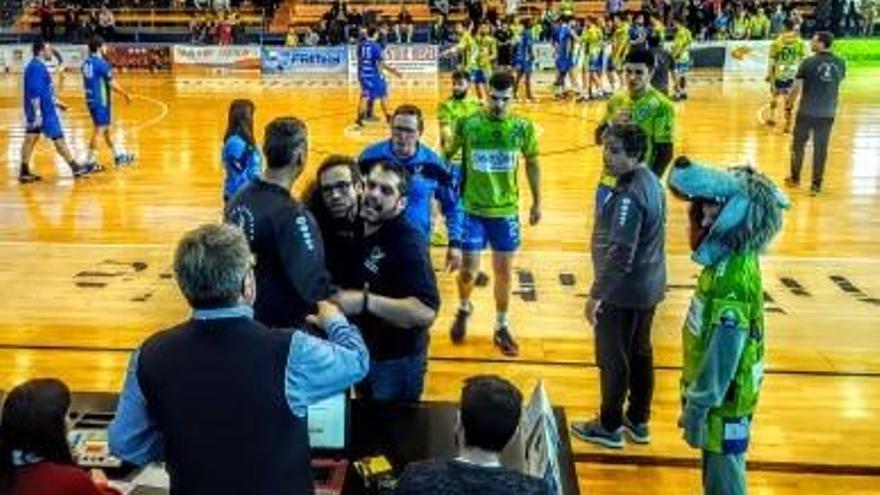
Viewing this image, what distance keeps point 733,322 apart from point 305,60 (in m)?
22.4

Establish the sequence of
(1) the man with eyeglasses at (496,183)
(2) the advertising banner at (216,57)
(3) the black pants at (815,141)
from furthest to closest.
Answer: (2) the advertising banner at (216,57) → (3) the black pants at (815,141) → (1) the man with eyeglasses at (496,183)

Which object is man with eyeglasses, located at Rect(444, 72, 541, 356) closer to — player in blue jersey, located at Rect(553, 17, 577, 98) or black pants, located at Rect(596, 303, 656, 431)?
black pants, located at Rect(596, 303, 656, 431)

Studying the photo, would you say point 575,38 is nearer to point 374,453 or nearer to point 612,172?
point 612,172

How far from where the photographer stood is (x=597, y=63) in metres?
20.7

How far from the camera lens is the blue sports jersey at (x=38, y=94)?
12109mm

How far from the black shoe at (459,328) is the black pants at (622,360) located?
5.76 ft

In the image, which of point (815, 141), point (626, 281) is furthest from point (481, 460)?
point (815, 141)

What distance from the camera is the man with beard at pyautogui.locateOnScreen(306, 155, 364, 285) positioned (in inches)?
160

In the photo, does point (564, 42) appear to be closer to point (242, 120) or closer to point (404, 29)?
point (404, 29)

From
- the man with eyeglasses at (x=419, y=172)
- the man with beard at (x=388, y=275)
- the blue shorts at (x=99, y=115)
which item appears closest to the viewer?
the man with beard at (x=388, y=275)

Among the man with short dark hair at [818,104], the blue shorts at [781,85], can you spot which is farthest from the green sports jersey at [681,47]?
the man with short dark hair at [818,104]

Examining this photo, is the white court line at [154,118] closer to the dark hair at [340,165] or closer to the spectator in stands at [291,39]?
the spectator in stands at [291,39]

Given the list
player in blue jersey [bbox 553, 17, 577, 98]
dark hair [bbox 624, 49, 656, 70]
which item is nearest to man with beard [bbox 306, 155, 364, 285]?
dark hair [bbox 624, 49, 656, 70]

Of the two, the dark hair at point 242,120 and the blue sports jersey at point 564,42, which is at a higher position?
the blue sports jersey at point 564,42
